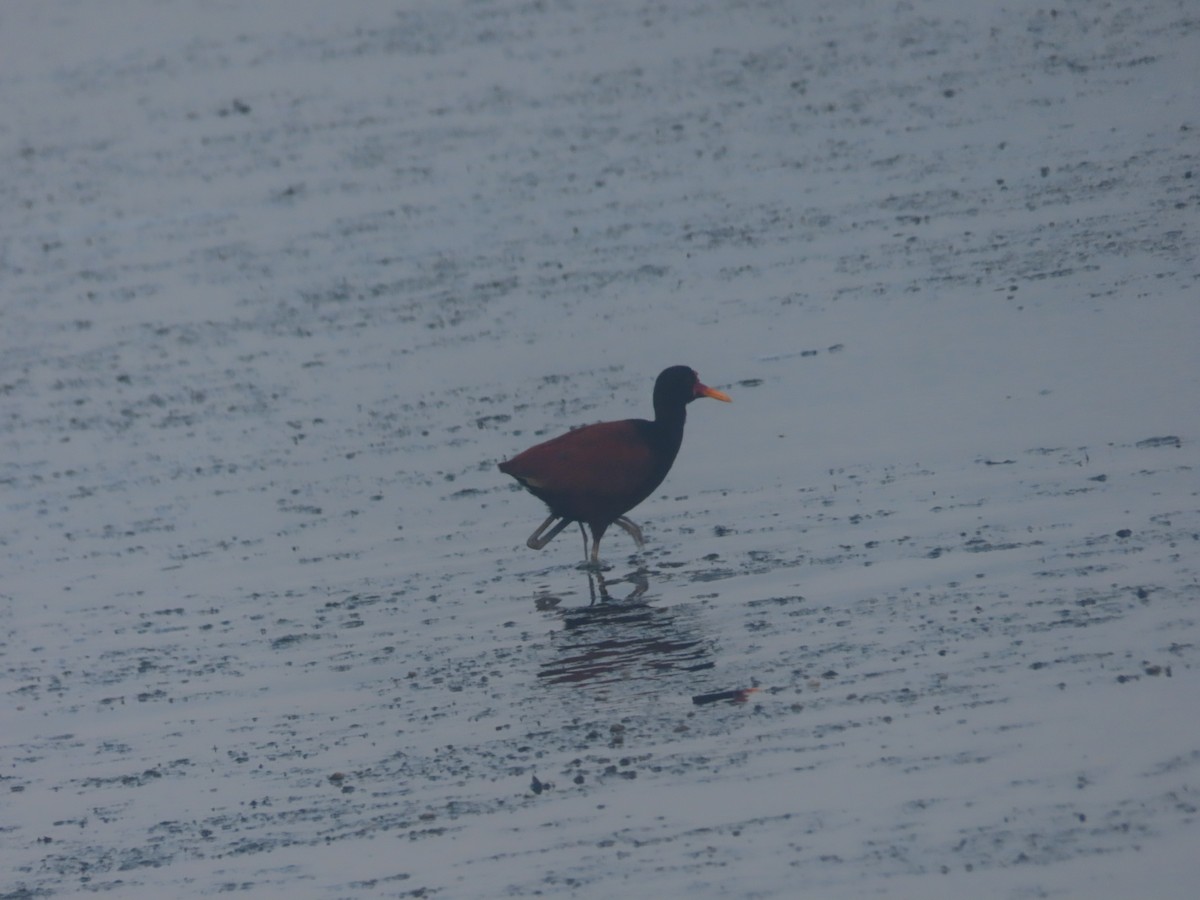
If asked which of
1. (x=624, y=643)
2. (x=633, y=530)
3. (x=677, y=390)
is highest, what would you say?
(x=677, y=390)

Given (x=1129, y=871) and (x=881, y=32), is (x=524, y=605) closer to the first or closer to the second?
(x=1129, y=871)

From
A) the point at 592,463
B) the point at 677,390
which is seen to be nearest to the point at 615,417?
the point at 677,390

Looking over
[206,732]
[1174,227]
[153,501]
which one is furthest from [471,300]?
[206,732]

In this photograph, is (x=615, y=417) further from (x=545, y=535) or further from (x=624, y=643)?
(x=624, y=643)

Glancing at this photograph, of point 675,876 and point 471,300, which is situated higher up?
point 471,300

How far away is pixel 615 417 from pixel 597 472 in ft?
Result: 6.03

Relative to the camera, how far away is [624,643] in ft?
27.2

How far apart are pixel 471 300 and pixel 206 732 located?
644cm

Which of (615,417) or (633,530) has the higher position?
(615,417)

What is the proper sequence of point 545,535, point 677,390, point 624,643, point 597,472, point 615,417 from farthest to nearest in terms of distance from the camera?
point 615,417 < point 677,390 < point 545,535 < point 597,472 < point 624,643

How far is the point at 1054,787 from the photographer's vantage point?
6.07 metres

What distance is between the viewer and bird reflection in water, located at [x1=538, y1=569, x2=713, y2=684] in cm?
787

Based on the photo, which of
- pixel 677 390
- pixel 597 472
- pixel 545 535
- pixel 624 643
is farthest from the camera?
pixel 677 390

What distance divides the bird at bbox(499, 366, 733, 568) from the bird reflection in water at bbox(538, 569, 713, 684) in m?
0.60
